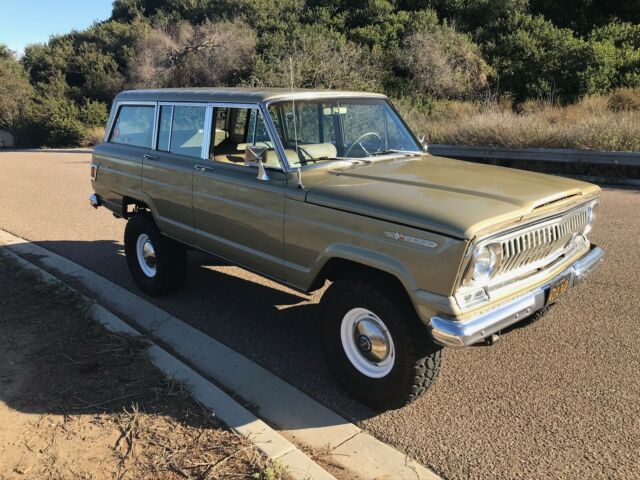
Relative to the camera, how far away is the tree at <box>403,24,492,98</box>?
2314 cm

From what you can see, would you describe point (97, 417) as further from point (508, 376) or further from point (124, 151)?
point (124, 151)

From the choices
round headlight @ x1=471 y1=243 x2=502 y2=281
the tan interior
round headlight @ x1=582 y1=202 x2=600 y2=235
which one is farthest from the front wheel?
round headlight @ x1=582 y1=202 x2=600 y2=235

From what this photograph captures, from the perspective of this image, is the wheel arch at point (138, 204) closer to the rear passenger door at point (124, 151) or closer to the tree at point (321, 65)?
the rear passenger door at point (124, 151)

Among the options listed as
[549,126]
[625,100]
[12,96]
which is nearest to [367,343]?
[549,126]

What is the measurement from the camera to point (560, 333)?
4105mm

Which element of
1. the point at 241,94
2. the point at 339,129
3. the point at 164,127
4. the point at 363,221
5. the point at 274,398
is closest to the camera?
the point at 363,221

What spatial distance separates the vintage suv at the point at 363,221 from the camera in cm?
283

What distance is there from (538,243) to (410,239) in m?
0.86

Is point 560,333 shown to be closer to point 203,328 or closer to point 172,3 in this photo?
point 203,328

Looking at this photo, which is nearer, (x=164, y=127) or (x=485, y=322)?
(x=485, y=322)

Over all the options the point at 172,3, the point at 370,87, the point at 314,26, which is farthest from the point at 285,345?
the point at 172,3

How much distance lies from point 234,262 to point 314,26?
29216 mm

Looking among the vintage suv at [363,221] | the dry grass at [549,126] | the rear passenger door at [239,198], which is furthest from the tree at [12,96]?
the rear passenger door at [239,198]

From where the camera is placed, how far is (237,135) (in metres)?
4.76
